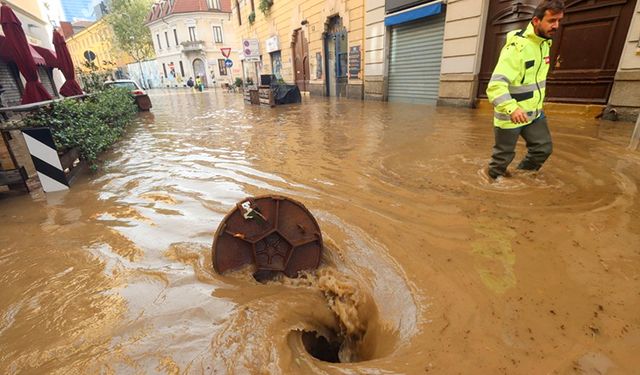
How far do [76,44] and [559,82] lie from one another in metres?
75.4

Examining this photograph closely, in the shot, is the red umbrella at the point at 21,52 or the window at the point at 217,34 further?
the window at the point at 217,34

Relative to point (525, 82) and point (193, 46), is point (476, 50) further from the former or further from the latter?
point (193, 46)

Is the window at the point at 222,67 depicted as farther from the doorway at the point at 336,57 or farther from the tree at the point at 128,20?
the doorway at the point at 336,57

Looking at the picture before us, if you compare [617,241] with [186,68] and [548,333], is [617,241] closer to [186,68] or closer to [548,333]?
[548,333]

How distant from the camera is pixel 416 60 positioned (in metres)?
11.4

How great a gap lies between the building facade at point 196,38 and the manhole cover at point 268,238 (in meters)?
42.4

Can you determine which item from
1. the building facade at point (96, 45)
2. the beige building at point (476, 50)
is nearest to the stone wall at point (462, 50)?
the beige building at point (476, 50)

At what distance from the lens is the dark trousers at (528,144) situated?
11.3 ft

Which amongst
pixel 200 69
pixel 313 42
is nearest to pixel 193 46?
pixel 200 69

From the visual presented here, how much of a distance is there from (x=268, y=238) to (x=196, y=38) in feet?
154

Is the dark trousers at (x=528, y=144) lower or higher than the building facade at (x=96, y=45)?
lower

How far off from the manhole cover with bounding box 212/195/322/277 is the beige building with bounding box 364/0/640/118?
7504mm

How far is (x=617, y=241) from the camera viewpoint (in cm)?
239

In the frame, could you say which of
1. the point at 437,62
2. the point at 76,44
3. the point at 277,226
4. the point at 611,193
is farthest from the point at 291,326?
the point at 76,44
